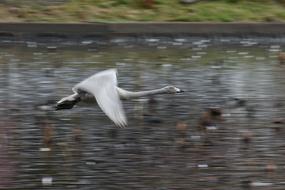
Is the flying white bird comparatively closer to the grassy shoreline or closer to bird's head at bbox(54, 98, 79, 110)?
bird's head at bbox(54, 98, 79, 110)

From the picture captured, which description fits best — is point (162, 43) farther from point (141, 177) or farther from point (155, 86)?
point (141, 177)

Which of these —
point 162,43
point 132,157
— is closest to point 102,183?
point 132,157

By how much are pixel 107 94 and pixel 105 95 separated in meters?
0.02

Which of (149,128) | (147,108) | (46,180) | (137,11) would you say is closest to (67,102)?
(149,128)

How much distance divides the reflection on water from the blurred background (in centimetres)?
1

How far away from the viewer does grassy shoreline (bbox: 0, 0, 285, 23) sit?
1762 centimetres

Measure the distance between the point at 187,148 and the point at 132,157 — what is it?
0.59m

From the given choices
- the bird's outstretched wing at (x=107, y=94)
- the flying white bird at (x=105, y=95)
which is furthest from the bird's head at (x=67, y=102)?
the bird's outstretched wing at (x=107, y=94)

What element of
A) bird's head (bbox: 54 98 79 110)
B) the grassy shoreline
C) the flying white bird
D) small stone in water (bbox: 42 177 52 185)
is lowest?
the grassy shoreline

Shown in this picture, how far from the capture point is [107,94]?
7602 millimetres

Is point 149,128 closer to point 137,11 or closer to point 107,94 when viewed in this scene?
point 107,94

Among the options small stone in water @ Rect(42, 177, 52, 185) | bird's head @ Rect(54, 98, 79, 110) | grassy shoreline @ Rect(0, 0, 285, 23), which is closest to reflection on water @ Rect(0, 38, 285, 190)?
small stone in water @ Rect(42, 177, 52, 185)

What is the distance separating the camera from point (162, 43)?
1683 cm

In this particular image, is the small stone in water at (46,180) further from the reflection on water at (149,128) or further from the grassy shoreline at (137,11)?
the grassy shoreline at (137,11)
